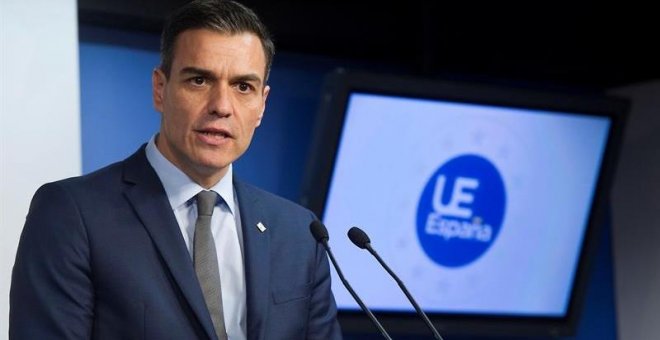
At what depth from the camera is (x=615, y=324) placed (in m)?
4.93

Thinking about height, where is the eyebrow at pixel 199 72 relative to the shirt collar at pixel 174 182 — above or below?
above

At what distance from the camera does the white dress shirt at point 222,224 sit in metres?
2.18

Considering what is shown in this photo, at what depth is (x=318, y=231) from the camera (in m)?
2.23

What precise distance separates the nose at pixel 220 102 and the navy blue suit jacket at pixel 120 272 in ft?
0.58

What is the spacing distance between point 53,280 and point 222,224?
349 mm

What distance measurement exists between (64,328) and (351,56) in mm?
2559

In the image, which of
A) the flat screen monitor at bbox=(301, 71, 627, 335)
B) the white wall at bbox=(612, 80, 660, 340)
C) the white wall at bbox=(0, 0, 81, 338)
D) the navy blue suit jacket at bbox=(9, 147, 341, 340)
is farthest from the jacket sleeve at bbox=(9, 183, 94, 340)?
the white wall at bbox=(612, 80, 660, 340)

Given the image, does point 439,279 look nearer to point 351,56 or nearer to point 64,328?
point 351,56

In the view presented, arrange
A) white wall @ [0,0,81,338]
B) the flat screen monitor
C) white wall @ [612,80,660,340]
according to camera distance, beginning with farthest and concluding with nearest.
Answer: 1. white wall @ [612,80,660,340]
2. the flat screen monitor
3. white wall @ [0,0,81,338]

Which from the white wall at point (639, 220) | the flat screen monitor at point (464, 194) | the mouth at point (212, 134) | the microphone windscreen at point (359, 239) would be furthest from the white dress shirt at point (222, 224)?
the white wall at point (639, 220)

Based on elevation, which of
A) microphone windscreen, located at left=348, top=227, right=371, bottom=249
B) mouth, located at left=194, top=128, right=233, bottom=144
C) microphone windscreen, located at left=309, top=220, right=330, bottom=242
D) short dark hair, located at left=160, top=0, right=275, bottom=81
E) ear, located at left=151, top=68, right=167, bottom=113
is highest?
short dark hair, located at left=160, top=0, right=275, bottom=81

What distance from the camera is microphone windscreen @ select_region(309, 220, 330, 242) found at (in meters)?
2.21

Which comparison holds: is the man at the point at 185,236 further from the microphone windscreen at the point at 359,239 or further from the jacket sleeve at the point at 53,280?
the microphone windscreen at the point at 359,239

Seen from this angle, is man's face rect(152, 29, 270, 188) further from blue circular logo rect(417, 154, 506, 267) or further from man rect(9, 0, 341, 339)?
blue circular logo rect(417, 154, 506, 267)
